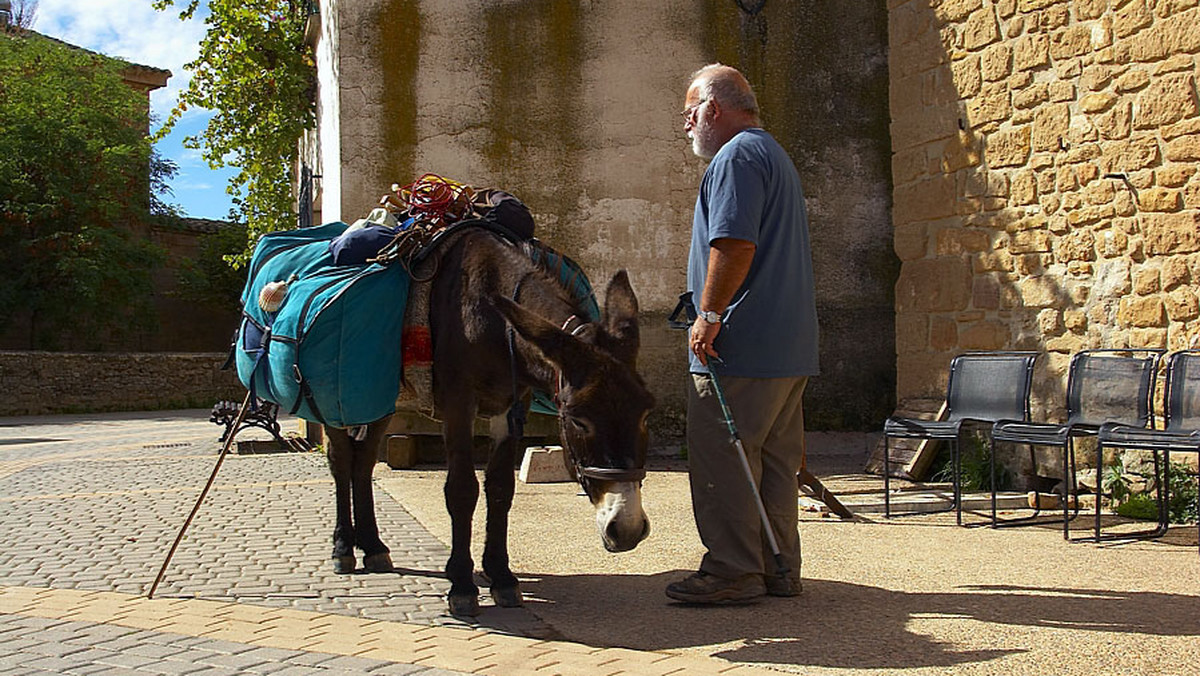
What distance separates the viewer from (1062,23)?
294 inches

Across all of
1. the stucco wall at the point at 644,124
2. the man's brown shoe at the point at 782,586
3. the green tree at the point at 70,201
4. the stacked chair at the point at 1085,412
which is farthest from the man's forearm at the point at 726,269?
the green tree at the point at 70,201

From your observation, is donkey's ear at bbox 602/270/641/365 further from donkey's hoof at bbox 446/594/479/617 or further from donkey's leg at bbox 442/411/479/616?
donkey's hoof at bbox 446/594/479/617

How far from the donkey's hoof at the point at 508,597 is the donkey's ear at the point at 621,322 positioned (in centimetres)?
116

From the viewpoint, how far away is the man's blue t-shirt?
Answer: 420 cm

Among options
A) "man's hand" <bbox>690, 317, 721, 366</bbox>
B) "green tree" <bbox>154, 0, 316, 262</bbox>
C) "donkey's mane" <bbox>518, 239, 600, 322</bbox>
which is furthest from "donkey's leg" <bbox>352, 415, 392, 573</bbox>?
"green tree" <bbox>154, 0, 316, 262</bbox>

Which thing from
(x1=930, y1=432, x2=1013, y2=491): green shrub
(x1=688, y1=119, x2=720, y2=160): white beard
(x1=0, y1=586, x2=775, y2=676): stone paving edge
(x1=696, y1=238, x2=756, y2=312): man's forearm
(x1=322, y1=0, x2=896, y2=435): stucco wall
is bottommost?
(x1=0, y1=586, x2=775, y2=676): stone paving edge

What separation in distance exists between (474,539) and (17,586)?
220 centimetres

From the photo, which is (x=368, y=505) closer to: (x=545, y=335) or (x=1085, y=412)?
(x=545, y=335)

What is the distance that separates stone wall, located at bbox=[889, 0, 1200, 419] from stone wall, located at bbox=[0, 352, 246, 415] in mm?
19672

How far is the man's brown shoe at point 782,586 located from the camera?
4387 mm

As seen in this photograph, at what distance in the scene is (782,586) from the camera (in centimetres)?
439

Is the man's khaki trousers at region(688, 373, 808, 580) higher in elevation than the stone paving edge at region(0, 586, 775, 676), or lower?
higher

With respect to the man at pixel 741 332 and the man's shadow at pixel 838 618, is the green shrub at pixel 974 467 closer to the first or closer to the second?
the man's shadow at pixel 838 618

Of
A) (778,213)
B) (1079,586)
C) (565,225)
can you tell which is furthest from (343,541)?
(565,225)
